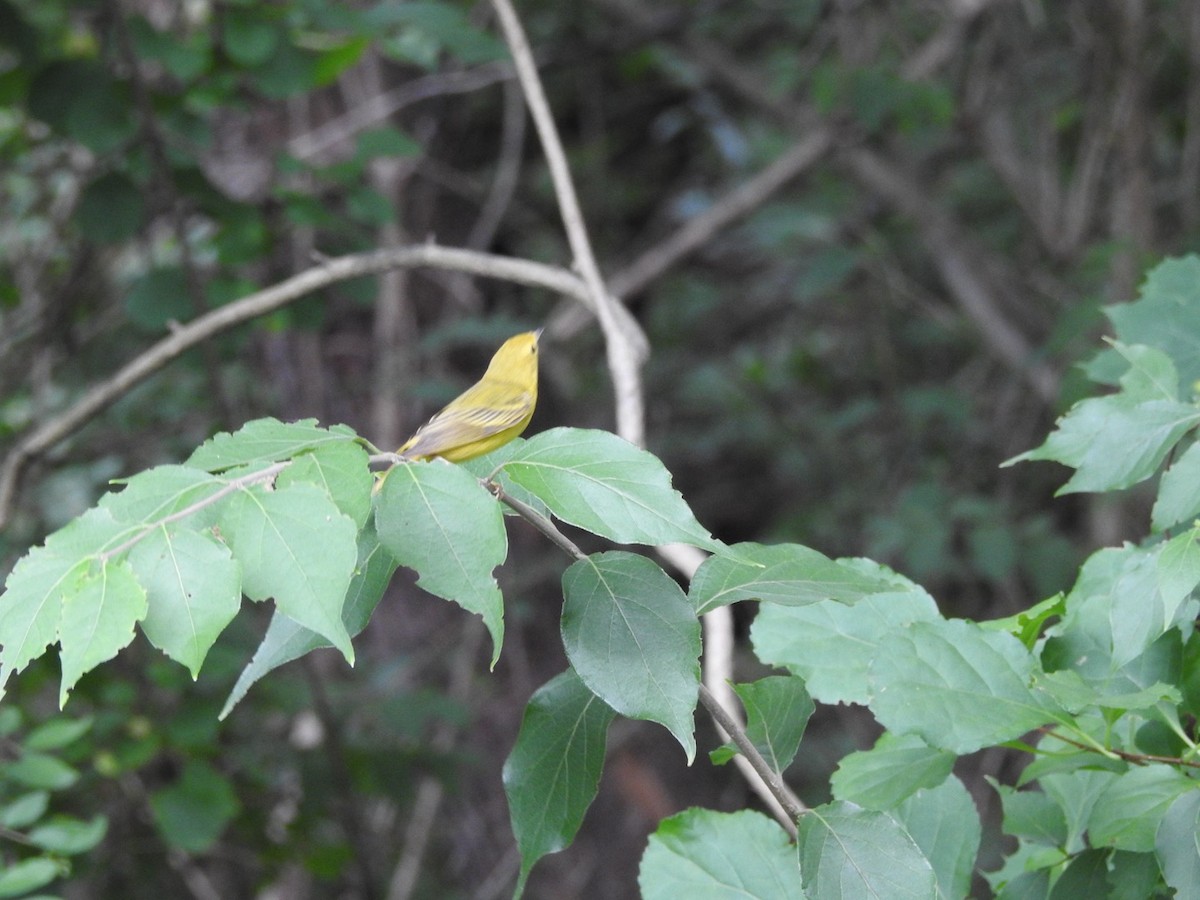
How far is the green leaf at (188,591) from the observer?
2.73ft

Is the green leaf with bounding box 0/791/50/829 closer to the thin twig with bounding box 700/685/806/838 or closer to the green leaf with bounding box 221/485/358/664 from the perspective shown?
the green leaf with bounding box 221/485/358/664

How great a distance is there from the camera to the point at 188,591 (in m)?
0.84

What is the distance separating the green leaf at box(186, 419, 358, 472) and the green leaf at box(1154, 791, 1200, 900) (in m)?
0.73

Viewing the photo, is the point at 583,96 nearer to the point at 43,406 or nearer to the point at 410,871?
the point at 43,406

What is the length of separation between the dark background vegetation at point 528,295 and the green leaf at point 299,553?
2.30 meters

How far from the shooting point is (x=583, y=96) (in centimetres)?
592

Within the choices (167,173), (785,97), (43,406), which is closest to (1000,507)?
(785,97)

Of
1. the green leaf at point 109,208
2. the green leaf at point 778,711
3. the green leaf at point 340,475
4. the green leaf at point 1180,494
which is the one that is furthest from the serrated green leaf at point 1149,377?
the green leaf at point 109,208

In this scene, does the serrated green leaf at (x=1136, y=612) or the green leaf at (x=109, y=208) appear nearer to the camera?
the serrated green leaf at (x=1136, y=612)

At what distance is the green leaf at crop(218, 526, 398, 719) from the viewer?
950mm

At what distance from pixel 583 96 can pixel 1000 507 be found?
9.50ft

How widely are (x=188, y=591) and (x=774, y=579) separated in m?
0.45

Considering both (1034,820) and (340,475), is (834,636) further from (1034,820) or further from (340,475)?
(340,475)

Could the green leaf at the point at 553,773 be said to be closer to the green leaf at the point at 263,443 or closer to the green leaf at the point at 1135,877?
the green leaf at the point at 263,443
